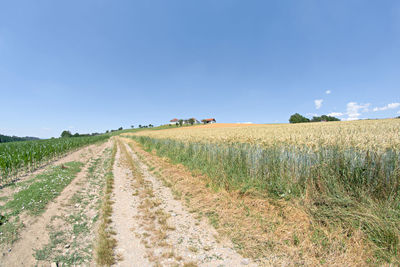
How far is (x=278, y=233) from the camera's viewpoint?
124 inches

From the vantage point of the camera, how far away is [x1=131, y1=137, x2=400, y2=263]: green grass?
9.20 ft

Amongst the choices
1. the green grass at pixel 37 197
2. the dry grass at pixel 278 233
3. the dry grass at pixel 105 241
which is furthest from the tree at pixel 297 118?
the green grass at pixel 37 197

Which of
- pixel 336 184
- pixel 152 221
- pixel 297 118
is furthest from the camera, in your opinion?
pixel 297 118

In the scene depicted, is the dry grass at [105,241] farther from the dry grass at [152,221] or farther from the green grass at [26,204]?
the green grass at [26,204]

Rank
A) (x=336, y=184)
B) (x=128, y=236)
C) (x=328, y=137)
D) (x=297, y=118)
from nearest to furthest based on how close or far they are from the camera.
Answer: (x=128, y=236) → (x=336, y=184) → (x=328, y=137) → (x=297, y=118)

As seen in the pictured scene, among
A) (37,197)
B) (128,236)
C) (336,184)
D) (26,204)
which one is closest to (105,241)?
(128,236)

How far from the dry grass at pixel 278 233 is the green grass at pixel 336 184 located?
20 cm

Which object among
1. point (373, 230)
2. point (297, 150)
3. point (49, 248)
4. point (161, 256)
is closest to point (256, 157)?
point (297, 150)

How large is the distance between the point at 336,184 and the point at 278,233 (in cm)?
208

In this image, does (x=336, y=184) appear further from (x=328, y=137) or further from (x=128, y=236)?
(x=128, y=236)

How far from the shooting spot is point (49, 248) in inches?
122

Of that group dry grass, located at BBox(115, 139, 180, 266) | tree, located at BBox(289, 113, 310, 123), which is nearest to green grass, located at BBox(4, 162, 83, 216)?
dry grass, located at BBox(115, 139, 180, 266)

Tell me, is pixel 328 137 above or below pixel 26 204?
above

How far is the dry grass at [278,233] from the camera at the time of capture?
2.55 m
